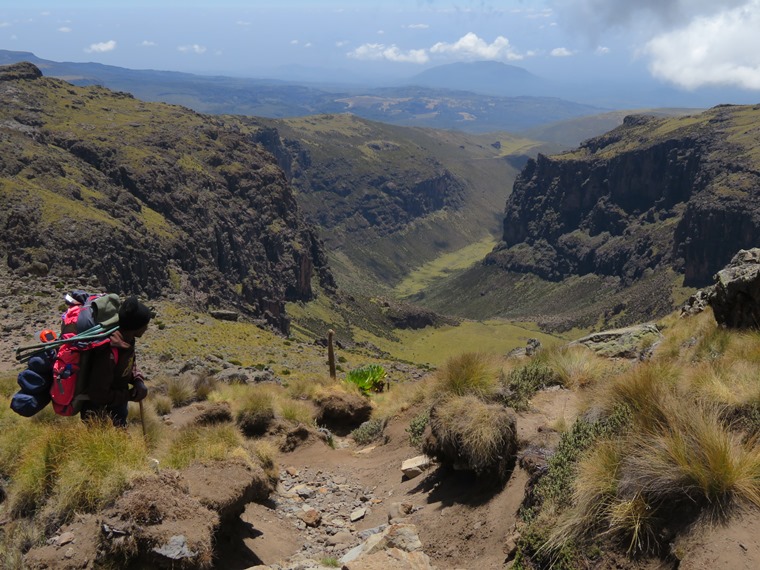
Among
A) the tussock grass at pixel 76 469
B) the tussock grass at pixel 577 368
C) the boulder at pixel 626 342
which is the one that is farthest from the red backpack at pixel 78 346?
the boulder at pixel 626 342

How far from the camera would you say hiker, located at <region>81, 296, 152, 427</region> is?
7.93 m

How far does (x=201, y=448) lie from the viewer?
9.30m

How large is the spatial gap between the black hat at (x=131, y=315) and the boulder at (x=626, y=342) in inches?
536

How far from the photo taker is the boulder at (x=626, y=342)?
18.7 meters

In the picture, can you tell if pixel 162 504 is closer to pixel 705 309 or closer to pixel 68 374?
pixel 68 374

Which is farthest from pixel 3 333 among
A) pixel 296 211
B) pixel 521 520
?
pixel 296 211

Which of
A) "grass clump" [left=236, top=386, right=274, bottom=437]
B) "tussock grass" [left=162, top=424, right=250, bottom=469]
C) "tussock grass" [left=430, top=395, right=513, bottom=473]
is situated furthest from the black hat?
"grass clump" [left=236, top=386, right=274, bottom=437]

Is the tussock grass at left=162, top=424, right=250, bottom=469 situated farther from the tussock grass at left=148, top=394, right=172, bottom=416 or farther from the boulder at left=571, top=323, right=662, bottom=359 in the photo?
the boulder at left=571, top=323, right=662, bottom=359

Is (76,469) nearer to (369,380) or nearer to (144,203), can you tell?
(369,380)

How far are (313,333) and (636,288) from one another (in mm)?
116183

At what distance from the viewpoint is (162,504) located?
6.83m

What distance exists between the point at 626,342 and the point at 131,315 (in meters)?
16.7

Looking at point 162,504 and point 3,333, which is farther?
point 3,333

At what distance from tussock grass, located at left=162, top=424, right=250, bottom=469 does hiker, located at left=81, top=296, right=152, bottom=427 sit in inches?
39.5
